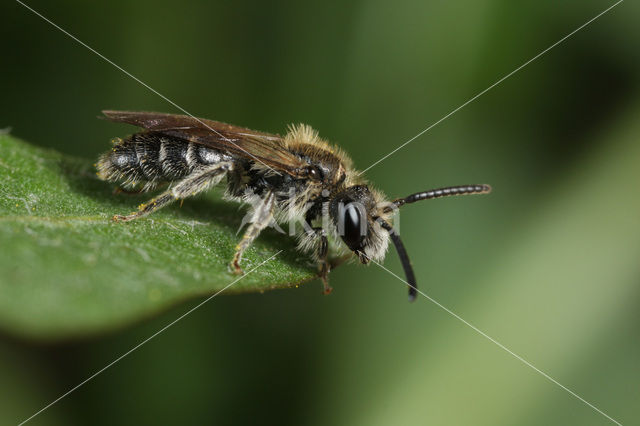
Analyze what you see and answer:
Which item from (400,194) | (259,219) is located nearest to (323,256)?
(259,219)

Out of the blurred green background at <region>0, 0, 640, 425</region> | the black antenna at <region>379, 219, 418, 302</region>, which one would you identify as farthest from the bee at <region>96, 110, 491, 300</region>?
the blurred green background at <region>0, 0, 640, 425</region>

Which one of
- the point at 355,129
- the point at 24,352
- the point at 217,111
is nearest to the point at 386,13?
the point at 355,129

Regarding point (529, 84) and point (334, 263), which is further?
point (529, 84)

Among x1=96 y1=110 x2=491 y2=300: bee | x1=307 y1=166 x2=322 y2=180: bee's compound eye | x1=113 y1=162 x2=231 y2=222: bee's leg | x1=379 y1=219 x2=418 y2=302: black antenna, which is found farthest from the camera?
x1=307 y1=166 x2=322 y2=180: bee's compound eye

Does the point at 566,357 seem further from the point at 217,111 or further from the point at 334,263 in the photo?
the point at 217,111

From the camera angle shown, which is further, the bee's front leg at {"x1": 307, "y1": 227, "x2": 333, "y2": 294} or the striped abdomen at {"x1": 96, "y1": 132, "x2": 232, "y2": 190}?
the striped abdomen at {"x1": 96, "y1": 132, "x2": 232, "y2": 190}

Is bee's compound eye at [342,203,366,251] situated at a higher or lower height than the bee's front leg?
higher

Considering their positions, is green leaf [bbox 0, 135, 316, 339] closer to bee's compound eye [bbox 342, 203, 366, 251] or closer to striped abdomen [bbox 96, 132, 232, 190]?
striped abdomen [bbox 96, 132, 232, 190]

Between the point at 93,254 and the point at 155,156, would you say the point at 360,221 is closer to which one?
the point at 155,156
